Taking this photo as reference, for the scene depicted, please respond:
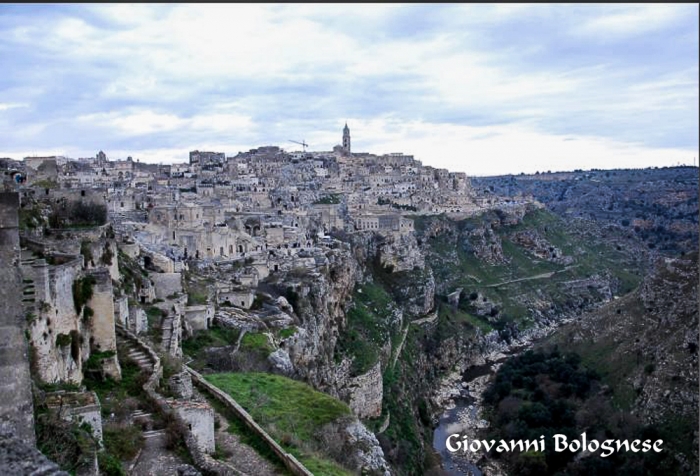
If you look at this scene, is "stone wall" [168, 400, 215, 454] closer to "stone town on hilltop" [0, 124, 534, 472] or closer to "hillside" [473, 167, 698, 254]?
"stone town on hilltop" [0, 124, 534, 472]

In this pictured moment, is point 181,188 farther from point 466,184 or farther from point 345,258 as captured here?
point 466,184

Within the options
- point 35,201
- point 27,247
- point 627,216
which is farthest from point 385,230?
point 627,216

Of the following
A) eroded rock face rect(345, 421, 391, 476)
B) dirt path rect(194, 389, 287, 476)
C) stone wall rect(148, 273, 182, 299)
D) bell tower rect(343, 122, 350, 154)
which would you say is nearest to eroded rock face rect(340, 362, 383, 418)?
stone wall rect(148, 273, 182, 299)

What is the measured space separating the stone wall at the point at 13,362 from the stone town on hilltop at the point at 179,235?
0.05 metres

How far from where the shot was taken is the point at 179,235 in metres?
38.4

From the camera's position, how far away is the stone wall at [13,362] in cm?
782

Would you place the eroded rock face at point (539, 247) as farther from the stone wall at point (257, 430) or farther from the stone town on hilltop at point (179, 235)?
the stone wall at point (257, 430)

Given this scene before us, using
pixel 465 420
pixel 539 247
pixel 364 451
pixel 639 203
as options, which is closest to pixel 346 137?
pixel 539 247

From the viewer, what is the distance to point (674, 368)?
125ft

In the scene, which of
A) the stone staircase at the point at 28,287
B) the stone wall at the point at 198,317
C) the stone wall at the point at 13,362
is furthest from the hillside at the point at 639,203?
the stone wall at the point at 13,362

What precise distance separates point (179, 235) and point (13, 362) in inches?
1227

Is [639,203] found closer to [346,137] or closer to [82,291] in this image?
[346,137]

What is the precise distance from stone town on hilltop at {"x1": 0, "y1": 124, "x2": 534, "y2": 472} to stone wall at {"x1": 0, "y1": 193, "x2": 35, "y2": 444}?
0.15 ft

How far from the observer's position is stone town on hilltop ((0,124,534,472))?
13320mm
